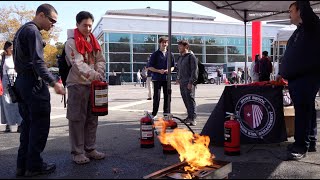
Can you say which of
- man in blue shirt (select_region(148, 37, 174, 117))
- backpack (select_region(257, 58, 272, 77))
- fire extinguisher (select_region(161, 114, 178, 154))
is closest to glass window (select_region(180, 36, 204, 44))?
backpack (select_region(257, 58, 272, 77))

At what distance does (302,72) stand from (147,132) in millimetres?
2497

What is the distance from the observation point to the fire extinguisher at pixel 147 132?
17.8 feet

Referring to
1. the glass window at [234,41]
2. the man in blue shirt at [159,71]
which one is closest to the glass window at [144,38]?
the glass window at [234,41]

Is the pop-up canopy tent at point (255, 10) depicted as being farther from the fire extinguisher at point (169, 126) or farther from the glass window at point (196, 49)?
the glass window at point (196, 49)

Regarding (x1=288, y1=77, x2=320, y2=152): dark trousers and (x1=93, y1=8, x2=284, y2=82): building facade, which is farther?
(x1=93, y1=8, x2=284, y2=82): building facade

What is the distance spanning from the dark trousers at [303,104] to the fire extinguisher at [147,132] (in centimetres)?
218

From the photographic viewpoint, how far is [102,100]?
4.40 meters

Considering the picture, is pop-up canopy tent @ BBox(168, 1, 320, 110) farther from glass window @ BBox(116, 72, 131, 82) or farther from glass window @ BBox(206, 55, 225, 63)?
glass window @ BBox(206, 55, 225, 63)

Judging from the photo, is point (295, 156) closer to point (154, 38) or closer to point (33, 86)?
point (33, 86)

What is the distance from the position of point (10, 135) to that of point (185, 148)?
14.7ft

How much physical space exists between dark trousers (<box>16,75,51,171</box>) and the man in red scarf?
441 mm

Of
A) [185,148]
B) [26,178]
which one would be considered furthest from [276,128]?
[26,178]

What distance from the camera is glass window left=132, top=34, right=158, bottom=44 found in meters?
42.1

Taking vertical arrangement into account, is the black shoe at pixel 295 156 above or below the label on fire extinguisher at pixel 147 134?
below
